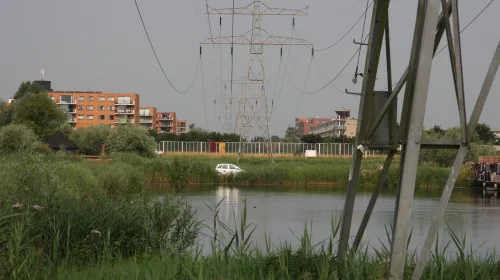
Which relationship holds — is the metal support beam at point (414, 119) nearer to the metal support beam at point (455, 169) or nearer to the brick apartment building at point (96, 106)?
the metal support beam at point (455, 169)

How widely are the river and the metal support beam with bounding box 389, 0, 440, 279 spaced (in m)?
5.84

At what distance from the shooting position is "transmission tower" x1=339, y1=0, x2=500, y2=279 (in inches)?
326

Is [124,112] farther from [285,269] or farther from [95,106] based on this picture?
[285,269]

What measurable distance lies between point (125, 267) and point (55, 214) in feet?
7.35

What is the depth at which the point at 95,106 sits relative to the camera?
A: 154m

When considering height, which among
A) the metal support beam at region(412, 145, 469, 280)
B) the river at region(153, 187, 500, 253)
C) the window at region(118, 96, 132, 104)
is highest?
the window at region(118, 96, 132, 104)

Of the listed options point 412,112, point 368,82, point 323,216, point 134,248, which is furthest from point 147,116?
point 412,112

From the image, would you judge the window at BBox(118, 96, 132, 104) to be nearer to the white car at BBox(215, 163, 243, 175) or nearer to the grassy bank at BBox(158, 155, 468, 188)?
the white car at BBox(215, 163, 243, 175)

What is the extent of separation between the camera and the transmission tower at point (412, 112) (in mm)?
8273

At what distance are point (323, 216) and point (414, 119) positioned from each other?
67.5 feet

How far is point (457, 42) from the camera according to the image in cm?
876

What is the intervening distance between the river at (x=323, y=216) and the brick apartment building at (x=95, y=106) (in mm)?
107661

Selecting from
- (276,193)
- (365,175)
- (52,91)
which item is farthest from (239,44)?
(52,91)

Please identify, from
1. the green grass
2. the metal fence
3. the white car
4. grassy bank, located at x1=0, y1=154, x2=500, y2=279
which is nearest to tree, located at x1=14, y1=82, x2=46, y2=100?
the metal fence
